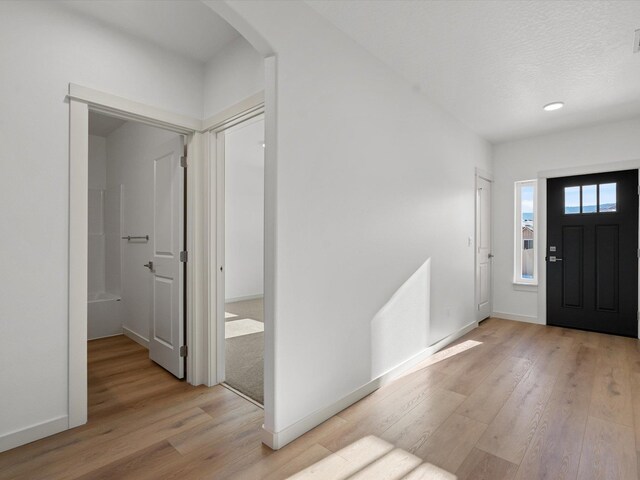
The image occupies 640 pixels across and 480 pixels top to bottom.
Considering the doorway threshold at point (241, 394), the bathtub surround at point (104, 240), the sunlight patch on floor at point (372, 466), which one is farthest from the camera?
the bathtub surround at point (104, 240)

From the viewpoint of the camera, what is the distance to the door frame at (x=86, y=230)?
2113 mm

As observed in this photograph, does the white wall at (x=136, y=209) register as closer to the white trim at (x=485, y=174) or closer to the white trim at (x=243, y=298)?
the white trim at (x=243, y=298)

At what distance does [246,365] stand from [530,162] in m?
4.57

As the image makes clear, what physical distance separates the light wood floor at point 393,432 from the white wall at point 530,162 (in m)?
1.78

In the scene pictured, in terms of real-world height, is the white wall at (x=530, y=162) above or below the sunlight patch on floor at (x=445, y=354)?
above

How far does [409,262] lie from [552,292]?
2.84m

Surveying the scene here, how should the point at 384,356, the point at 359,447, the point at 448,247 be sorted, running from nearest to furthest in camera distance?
1. the point at 359,447
2. the point at 384,356
3. the point at 448,247

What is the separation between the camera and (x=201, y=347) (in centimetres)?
274

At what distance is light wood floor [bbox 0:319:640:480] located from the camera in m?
1.71

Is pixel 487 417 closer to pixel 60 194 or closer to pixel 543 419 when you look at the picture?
pixel 543 419

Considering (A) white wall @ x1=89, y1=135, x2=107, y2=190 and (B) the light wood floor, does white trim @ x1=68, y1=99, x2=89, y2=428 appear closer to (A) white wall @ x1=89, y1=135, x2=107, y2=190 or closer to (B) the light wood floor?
(B) the light wood floor

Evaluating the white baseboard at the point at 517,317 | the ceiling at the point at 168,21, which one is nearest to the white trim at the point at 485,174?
the white baseboard at the point at 517,317

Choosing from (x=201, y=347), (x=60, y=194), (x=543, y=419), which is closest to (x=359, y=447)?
(x=543, y=419)

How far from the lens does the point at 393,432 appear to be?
6.68ft
